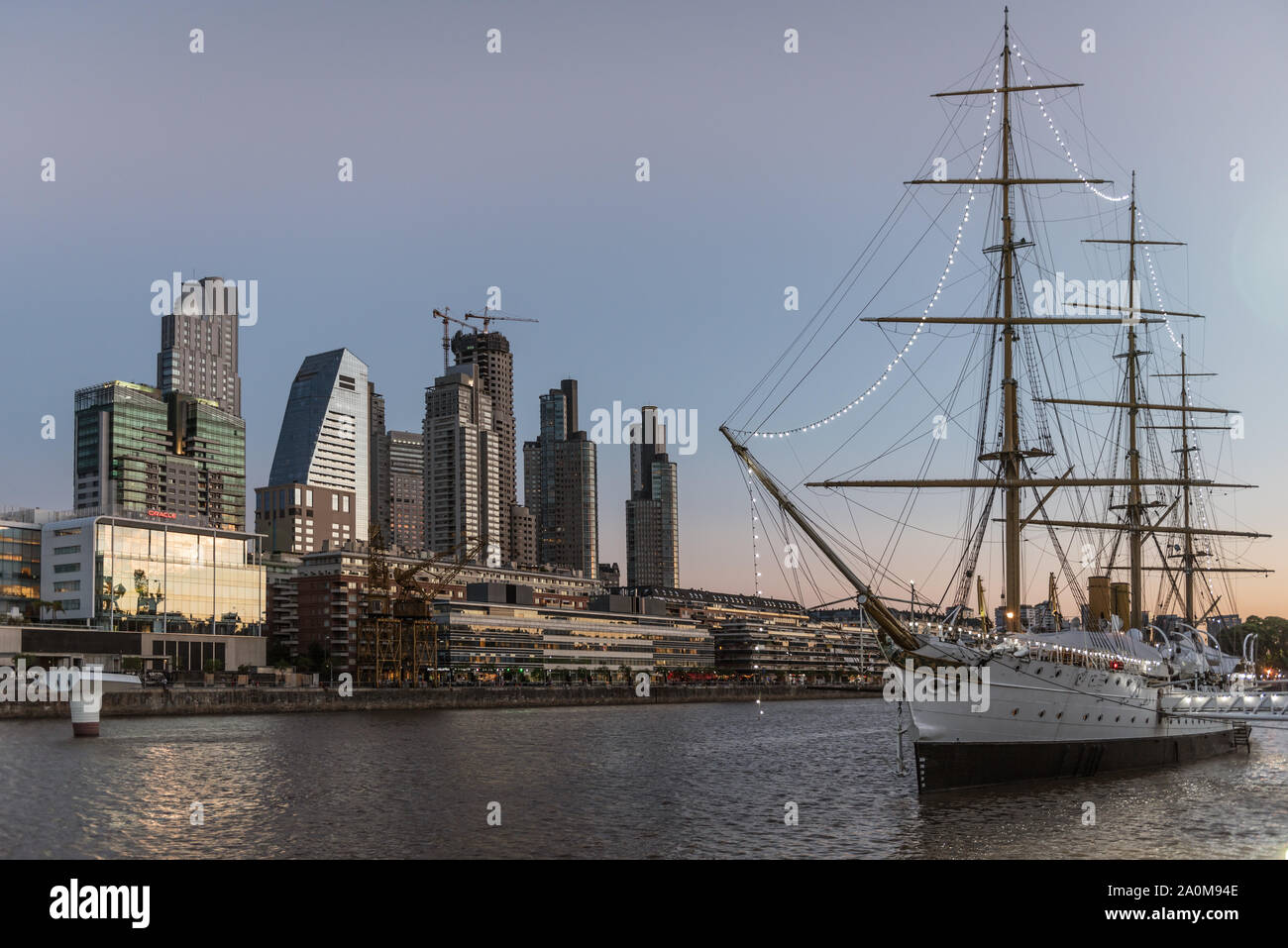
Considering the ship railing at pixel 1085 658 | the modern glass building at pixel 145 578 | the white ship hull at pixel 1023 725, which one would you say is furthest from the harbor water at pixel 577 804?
the modern glass building at pixel 145 578

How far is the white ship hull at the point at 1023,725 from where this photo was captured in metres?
48.2

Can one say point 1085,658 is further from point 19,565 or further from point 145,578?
point 19,565

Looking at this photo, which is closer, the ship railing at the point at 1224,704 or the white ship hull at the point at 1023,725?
the white ship hull at the point at 1023,725

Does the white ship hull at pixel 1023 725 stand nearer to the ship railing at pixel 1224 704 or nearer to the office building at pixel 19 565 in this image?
the ship railing at pixel 1224 704

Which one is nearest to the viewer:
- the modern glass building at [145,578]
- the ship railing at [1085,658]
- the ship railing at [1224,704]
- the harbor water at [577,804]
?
the harbor water at [577,804]

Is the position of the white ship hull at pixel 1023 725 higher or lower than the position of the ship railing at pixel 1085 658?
lower

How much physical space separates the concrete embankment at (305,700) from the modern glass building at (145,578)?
33.7 meters

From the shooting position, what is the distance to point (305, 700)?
141 m

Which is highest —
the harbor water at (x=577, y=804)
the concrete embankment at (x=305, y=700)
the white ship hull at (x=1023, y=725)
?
the white ship hull at (x=1023, y=725)

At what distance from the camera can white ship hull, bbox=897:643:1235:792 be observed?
48.2 meters

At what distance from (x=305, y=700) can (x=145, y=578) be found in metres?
39.5

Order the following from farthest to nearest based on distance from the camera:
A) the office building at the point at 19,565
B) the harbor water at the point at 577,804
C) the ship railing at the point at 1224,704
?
the office building at the point at 19,565 < the ship railing at the point at 1224,704 < the harbor water at the point at 577,804

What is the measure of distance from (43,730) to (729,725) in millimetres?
63468

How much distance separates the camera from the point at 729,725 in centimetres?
12256
